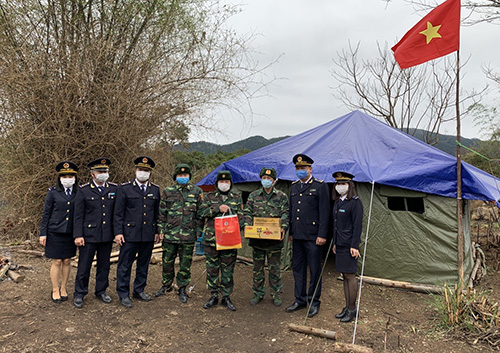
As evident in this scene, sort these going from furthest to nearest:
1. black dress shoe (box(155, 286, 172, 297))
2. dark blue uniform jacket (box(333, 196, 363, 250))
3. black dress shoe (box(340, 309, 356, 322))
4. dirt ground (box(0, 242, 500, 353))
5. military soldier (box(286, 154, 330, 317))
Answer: black dress shoe (box(155, 286, 172, 297)), military soldier (box(286, 154, 330, 317)), black dress shoe (box(340, 309, 356, 322)), dark blue uniform jacket (box(333, 196, 363, 250)), dirt ground (box(0, 242, 500, 353))

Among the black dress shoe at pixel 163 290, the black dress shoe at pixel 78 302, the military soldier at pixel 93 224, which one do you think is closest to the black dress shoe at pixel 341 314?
the black dress shoe at pixel 163 290

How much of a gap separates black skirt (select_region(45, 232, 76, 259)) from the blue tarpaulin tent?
357 centimetres

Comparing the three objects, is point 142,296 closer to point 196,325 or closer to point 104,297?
point 104,297

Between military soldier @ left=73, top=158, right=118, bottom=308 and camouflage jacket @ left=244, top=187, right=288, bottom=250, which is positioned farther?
camouflage jacket @ left=244, top=187, right=288, bottom=250

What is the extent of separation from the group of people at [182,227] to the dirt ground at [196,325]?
0.18 metres

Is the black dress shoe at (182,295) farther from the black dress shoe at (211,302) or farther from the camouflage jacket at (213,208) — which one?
the camouflage jacket at (213,208)

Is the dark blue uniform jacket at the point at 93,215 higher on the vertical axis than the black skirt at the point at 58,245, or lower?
Result: higher

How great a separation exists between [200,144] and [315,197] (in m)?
4.99

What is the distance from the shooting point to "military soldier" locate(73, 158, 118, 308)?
420cm

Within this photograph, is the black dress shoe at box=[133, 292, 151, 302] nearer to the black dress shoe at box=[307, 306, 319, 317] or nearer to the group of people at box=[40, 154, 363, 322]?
the group of people at box=[40, 154, 363, 322]

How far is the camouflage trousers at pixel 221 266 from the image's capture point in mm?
4461

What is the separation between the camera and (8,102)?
6992mm

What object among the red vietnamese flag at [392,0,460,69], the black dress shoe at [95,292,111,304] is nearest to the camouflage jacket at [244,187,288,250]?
the black dress shoe at [95,292,111,304]

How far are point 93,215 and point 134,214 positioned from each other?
19.0 inches
